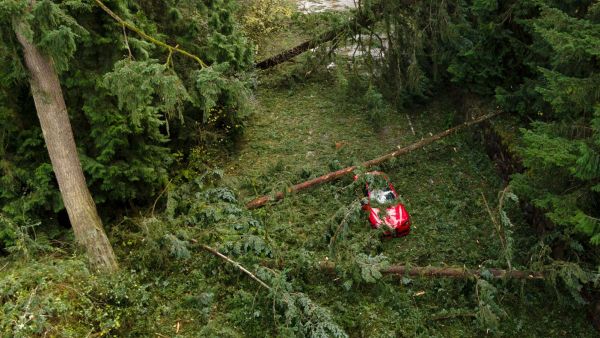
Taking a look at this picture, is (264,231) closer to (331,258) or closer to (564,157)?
(331,258)

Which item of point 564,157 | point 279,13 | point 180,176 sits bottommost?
point 180,176

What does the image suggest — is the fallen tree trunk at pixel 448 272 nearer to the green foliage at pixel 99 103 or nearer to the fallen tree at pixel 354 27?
the green foliage at pixel 99 103

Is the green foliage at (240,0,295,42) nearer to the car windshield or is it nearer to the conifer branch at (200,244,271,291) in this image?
the car windshield

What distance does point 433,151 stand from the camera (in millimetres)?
16094

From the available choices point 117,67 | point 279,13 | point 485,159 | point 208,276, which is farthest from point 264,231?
point 279,13

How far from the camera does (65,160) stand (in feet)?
33.7

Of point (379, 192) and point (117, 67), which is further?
point (379, 192)

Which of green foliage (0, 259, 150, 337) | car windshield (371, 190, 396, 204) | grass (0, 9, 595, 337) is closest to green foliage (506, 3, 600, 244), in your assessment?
grass (0, 9, 595, 337)

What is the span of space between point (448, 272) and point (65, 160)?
8.57 metres

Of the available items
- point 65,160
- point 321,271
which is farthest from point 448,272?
point 65,160

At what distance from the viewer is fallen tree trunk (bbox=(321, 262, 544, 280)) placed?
10.4 m

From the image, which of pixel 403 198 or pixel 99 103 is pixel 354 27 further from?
pixel 99 103

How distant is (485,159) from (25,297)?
12.9m

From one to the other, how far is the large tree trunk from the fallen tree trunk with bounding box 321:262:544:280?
16.1ft
